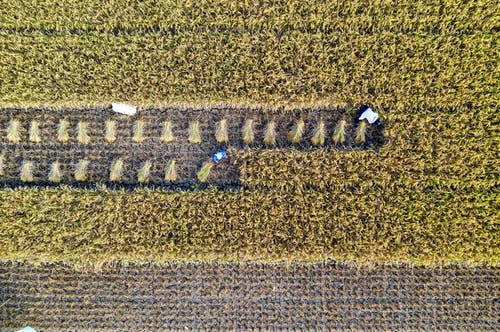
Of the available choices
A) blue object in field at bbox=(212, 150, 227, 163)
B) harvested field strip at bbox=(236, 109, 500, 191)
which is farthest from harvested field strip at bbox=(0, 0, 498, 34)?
blue object in field at bbox=(212, 150, 227, 163)

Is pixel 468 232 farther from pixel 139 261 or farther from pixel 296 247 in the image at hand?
pixel 139 261

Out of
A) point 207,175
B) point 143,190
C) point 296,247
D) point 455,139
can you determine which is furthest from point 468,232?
point 143,190

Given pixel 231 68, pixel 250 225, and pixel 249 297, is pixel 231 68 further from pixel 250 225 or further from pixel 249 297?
pixel 249 297

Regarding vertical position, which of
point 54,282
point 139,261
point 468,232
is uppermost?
point 468,232

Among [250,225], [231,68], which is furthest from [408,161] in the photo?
[231,68]

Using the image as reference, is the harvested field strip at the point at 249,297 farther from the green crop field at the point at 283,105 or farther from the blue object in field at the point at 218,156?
the blue object in field at the point at 218,156

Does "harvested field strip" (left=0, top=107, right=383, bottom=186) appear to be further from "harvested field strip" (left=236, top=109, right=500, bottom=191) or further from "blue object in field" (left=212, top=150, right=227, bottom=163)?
"harvested field strip" (left=236, top=109, right=500, bottom=191)

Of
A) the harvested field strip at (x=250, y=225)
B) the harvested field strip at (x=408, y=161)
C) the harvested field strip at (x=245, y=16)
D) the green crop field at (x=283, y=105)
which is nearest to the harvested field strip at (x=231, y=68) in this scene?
the green crop field at (x=283, y=105)
